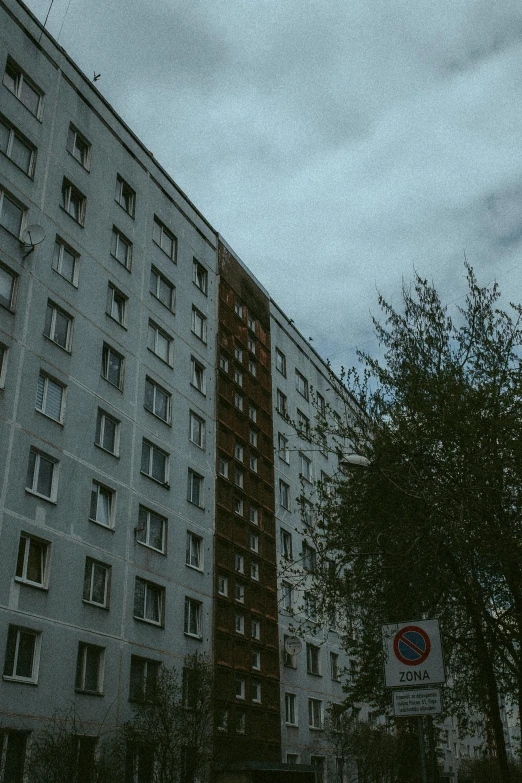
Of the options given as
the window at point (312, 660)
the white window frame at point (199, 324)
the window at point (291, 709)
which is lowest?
the window at point (291, 709)

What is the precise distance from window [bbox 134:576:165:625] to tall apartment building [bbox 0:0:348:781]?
0.07 metres

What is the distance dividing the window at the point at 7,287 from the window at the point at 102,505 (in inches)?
266

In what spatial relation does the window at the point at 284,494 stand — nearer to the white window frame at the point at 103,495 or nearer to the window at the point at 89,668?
the white window frame at the point at 103,495

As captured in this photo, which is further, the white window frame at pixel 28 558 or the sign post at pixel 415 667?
the white window frame at pixel 28 558

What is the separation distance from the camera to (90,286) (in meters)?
30.0

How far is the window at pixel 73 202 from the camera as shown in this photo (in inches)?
1190

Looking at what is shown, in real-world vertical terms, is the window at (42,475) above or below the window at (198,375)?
below

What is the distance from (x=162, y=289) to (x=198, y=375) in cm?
444

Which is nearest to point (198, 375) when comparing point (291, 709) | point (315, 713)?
point (291, 709)

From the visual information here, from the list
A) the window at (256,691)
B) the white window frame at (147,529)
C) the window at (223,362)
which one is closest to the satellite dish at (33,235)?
the white window frame at (147,529)

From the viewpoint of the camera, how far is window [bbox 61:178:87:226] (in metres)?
30.2

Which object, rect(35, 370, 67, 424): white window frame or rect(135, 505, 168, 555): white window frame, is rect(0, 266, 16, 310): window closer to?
rect(35, 370, 67, 424): white window frame

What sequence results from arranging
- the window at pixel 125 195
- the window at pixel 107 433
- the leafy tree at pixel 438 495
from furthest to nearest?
the window at pixel 125 195 → the window at pixel 107 433 → the leafy tree at pixel 438 495

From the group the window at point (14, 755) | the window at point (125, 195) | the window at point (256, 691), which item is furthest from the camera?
the window at point (256, 691)
